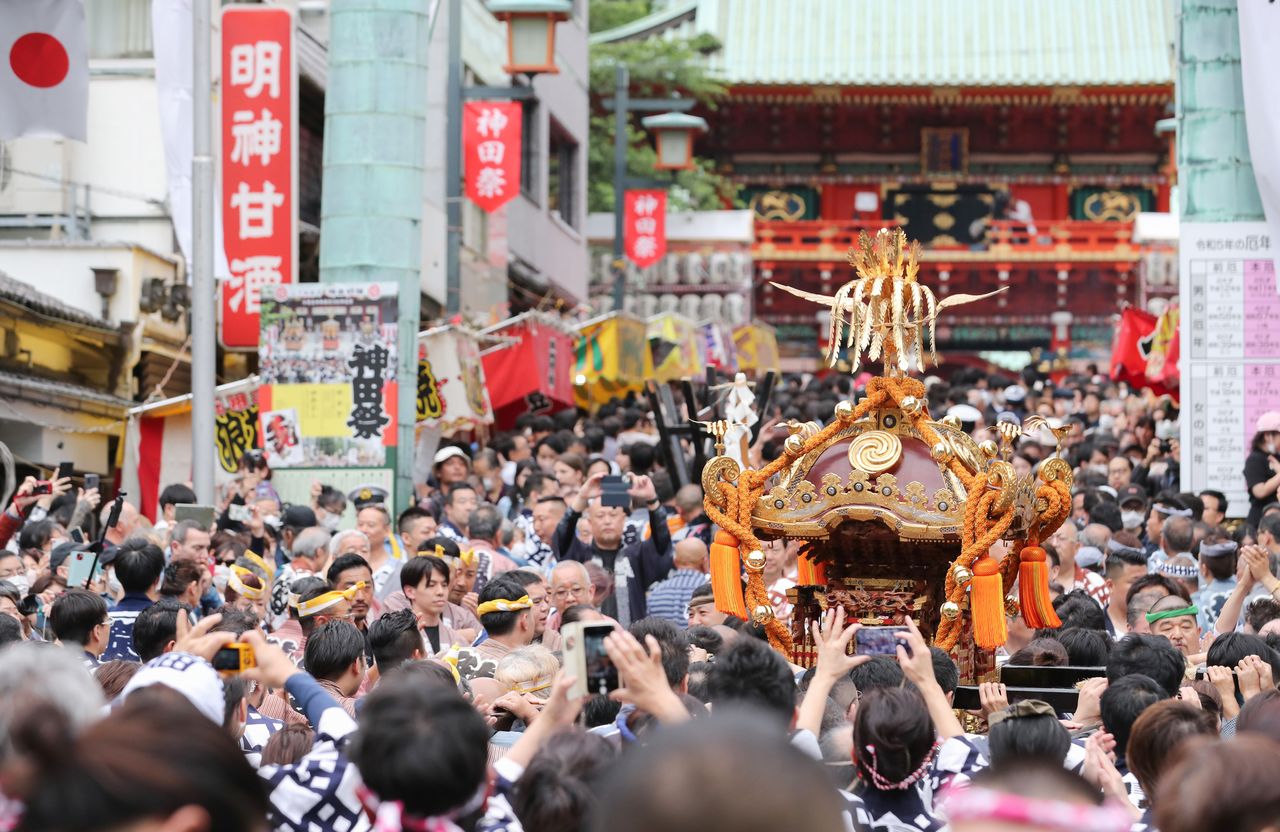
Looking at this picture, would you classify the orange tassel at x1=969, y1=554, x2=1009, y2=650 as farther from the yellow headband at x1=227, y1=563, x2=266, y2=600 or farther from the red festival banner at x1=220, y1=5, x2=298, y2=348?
the red festival banner at x1=220, y1=5, x2=298, y2=348

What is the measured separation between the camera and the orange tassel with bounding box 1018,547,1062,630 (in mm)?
7723

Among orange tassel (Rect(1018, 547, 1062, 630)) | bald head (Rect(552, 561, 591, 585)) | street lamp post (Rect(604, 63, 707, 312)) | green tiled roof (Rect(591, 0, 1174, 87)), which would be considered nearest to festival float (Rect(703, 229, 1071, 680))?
→ orange tassel (Rect(1018, 547, 1062, 630))

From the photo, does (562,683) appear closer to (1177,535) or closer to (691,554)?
(691,554)

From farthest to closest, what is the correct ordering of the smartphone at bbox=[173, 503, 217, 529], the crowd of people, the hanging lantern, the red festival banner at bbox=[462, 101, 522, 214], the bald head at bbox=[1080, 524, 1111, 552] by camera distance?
the red festival banner at bbox=[462, 101, 522, 214]
the hanging lantern
the bald head at bbox=[1080, 524, 1111, 552]
the smartphone at bbox=[173, 503, 217, 529]
the crowd of people

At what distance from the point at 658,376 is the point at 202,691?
63.4 ft

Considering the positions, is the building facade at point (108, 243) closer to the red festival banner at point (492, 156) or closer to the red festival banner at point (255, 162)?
the red festival banner at point (255, 162)

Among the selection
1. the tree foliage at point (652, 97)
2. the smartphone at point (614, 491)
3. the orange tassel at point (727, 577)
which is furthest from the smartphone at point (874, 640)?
the tree foliage at point (652, 97)

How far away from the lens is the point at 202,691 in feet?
13.0

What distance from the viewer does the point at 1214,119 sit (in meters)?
11.7

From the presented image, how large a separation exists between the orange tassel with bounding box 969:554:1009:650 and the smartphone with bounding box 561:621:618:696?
3.46 m

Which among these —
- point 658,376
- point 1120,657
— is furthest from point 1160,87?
point 1120,657

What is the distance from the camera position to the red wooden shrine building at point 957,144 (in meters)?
Result: 33.9

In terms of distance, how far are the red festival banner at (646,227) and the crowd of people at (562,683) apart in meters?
14.9

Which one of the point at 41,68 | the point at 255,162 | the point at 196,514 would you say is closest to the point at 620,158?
the point at 255,162
